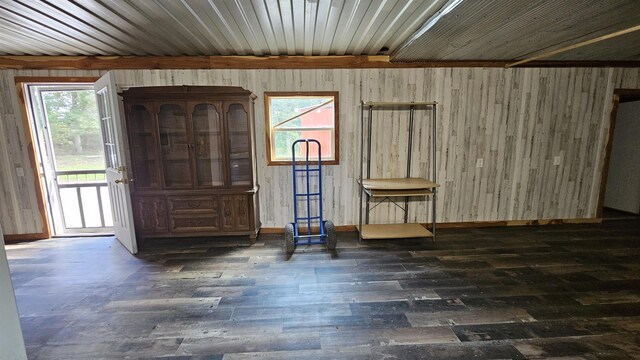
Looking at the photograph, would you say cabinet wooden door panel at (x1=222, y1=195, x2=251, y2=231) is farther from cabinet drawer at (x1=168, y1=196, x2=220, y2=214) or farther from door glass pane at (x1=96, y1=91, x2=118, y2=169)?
door glass pane at (x1=96, y1=91, x2=118, y2=169)

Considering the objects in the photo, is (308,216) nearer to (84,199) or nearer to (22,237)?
(84,199)

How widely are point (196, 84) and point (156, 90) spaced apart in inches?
20.5

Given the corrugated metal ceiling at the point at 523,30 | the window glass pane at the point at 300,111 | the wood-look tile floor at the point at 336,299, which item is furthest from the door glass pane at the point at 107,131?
the corrugated metal ceiling at the point at 523,30

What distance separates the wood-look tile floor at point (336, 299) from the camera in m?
1.86

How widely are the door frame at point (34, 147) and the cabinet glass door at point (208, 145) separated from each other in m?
1.51

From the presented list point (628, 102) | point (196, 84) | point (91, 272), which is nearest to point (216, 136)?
point (196, 84)

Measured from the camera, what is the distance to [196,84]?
3.64 m

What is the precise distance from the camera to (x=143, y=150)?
357 cm

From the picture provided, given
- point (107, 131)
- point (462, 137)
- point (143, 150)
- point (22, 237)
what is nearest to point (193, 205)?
point (143, 150)

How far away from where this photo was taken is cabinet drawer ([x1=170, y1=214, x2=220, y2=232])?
3.58 m

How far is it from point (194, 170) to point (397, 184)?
269 cm

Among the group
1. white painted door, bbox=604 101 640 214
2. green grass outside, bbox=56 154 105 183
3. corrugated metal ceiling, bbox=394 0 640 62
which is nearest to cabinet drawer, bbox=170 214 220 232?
green grass outside, bbox=56 154 105 183

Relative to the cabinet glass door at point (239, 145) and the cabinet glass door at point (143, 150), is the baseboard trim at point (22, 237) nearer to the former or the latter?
the cabinet glass door at point (143, 150)

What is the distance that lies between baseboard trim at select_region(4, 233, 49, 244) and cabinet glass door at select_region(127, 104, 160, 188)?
1.79 metres
